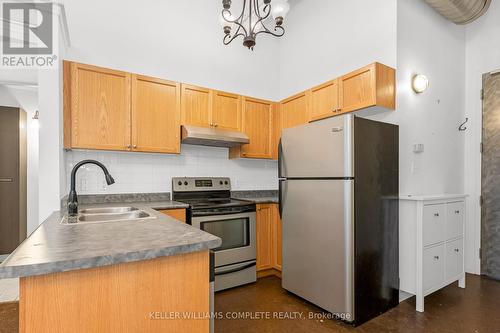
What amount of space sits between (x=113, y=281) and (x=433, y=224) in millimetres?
2682

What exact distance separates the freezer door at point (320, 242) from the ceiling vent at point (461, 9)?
2.30 meters

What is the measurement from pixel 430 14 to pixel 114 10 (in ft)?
11.5

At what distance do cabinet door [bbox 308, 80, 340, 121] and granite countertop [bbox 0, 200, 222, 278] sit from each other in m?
2.18

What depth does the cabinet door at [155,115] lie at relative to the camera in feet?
8.86

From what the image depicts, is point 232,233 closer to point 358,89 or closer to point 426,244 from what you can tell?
point 426,244

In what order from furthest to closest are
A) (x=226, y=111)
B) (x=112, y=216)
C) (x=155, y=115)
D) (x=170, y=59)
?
1. (x=226, y=111)
2. (x=170, y=59)
3. (x=155, y=115)
4. (x=112, y=216)

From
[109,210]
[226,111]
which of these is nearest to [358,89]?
[226,111]

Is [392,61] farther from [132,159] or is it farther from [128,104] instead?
[132,159]

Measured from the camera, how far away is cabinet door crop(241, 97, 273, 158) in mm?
3414

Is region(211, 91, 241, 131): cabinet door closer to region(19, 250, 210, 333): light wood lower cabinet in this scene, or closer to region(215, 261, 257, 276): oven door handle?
region(215, 261, 257, 276): oven door handle

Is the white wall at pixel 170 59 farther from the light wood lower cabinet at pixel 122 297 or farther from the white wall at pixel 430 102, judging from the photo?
the light wood lower cabinet at pixel 122 297

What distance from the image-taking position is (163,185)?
311 cm

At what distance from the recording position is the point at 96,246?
0.89m

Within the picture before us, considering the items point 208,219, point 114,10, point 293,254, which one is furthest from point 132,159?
point 293,254
